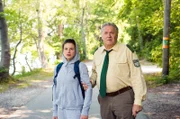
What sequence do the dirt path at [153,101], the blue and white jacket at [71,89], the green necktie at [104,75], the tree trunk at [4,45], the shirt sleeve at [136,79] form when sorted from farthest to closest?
the tree trunk at [4,45] < the dirt path at [153,101] < the blue and white jacket at [71,89] < the green necktie at [104,75] < the shirt sleeve at [136,79]

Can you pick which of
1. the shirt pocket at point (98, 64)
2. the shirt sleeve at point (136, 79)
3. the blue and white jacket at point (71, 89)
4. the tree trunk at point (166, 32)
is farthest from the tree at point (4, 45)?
the shirt sleeve at point (136, 79)

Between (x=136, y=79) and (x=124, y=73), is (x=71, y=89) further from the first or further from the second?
(x=136, y=79)

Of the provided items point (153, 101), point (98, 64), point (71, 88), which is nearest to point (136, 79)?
point (98, 64)

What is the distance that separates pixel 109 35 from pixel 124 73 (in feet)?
1.60

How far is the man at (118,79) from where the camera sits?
330cm

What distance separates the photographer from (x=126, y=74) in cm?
335

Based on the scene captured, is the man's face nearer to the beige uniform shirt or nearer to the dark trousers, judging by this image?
the beige uniform shirt

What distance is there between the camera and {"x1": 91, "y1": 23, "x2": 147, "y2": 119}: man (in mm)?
3303

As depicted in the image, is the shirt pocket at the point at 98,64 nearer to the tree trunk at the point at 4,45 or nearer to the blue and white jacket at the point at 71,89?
the blue and white jacket at the point at 71,89

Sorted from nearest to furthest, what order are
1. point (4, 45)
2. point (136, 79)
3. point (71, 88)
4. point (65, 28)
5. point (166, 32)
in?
point (136, 79) → point (71, 88) → point (166, 32) → point (4, 45) → point (65, 28)

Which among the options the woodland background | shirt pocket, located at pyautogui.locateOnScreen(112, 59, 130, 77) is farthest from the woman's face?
the woodland background

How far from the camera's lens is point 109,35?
3379mm

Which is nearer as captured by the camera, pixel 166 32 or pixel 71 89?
pixel 71 89

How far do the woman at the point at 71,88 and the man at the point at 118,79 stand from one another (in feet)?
0.66
